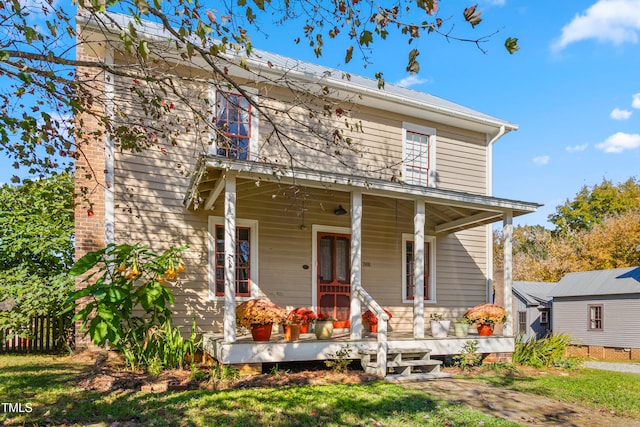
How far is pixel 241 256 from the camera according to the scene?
384 inches

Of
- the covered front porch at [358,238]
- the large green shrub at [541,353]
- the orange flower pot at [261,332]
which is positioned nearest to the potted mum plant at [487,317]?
the covered front porch at [358,238]

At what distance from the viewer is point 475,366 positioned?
9.40m

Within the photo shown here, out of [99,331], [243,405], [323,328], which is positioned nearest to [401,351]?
[323,328]

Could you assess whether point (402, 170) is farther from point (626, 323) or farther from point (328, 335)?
point (626, 323)

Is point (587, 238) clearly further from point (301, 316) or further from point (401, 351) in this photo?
point (301, 316)

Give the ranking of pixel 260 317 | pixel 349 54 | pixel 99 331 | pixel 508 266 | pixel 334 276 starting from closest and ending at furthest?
pixel 349 54 < pixel 99 331 < pixel 260 317 < pixel 508 266 < pixel 334 276

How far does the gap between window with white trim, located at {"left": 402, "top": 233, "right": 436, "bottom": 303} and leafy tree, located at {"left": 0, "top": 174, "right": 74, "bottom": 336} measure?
747 centimetres

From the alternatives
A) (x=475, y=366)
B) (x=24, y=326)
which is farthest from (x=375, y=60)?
(x=24, y=326)

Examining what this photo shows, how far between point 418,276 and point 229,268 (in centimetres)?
370

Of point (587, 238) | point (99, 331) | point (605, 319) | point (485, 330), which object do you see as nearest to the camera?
point (99, 331)

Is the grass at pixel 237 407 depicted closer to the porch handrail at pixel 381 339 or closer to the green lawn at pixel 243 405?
the green lawn at pixel 243 405

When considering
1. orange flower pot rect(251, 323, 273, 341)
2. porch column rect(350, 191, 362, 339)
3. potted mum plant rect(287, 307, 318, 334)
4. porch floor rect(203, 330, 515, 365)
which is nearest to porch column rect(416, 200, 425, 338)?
porch floor rect(203, 330, 515, 365)

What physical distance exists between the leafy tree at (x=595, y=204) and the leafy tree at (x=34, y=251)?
109ft

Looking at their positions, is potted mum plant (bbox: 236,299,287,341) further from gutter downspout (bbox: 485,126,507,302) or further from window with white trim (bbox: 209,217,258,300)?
gutter downspout (bbox: 485,126,507,302)
